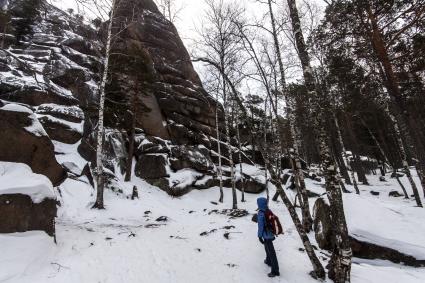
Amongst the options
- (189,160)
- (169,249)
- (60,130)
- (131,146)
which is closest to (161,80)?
(189,160)

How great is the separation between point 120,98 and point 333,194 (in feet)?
68.9

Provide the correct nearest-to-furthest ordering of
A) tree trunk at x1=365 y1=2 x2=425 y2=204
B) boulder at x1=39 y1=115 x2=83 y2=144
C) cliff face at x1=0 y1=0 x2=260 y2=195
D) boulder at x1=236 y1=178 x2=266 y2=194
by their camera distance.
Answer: tree trunk at x1=365 y1=2 x2=425 y2=204
boulder at x1=39 y1=115 x2=83 y2=144
cliff face at x1=0 y1=0 x2=260 y2=195
boulder at x1=236 y1=178 x2=266 y2=194

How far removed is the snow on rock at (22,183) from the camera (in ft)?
23.0

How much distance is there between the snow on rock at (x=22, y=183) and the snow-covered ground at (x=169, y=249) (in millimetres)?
1008

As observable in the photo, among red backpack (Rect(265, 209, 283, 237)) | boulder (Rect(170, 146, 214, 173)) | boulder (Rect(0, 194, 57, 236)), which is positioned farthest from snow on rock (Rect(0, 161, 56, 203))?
boulder (Rect(170, 146, 214, 173))

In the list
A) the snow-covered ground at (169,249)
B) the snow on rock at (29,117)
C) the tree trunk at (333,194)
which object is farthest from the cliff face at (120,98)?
the tree trunk at (333,194)

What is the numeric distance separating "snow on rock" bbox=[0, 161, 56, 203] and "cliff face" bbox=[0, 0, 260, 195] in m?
8.27

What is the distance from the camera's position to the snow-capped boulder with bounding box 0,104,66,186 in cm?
829

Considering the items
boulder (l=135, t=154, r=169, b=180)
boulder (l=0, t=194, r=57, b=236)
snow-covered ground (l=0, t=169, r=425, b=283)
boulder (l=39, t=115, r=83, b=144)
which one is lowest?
snow-covered ground (l=0, t=169, r=425, b=283)

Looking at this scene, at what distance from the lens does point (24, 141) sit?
873cm

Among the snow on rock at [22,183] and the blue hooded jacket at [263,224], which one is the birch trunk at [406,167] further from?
the snow on rock at [22,183]

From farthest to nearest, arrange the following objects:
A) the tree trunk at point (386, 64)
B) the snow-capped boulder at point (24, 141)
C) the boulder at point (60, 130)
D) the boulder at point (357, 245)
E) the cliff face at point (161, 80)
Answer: the cliff face at point (161, 80) → the boulder at point (60, 130) → the tree trunk at point (386, 64) → the snow-capped boulder at point (24, 141) → the boulder at point (357, 245)

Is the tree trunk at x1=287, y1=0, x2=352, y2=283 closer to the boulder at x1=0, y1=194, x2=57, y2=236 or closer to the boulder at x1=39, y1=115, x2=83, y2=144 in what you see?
the boulder at x1=0, y1=194, x2=57, y2=236

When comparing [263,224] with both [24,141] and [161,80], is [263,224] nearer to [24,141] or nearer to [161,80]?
[24,141]
